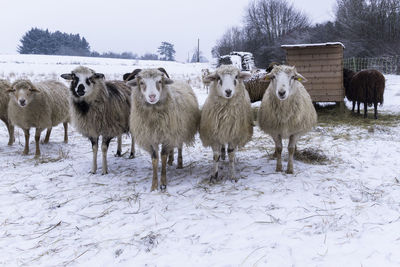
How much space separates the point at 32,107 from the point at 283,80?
17.3 feet

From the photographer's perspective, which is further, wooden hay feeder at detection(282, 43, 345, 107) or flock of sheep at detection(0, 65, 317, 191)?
wooden hay feeder at detection(282, 43, 345, 107)

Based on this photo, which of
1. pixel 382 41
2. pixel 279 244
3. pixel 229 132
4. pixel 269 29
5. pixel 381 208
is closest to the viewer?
pixel 279 244

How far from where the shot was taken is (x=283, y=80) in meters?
4.21

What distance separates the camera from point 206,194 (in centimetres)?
396

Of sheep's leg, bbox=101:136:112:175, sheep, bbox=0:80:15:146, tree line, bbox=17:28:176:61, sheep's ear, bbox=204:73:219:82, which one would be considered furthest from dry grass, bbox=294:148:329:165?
tree line, bbox=17:28:176:61

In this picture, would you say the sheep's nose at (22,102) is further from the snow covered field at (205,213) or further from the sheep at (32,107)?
the snow covered field at (205,213)

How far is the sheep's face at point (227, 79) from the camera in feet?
13.2

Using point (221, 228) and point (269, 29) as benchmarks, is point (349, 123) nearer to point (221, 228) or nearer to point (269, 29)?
point (221, 228)

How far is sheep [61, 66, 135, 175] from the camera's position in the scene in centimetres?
473

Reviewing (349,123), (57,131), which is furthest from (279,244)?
(57,131)

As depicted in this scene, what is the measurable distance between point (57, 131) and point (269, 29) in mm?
42935

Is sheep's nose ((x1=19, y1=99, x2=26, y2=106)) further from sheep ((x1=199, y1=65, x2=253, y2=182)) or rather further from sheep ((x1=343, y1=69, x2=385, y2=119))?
sheep ((x1=343, y1=69, x2=385, y2=119))

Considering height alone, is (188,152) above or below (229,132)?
below

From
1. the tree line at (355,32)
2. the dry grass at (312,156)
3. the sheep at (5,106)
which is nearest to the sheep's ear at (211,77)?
the dry grass at (312,156)
